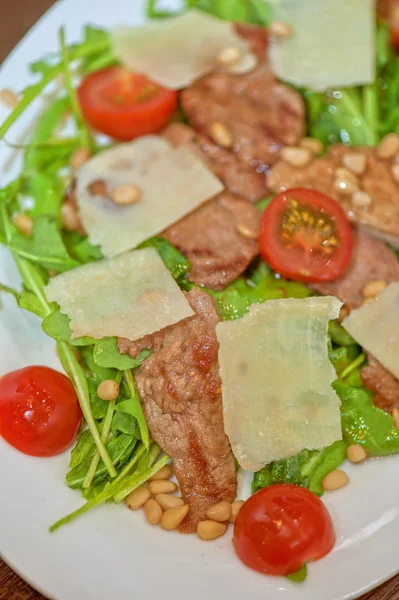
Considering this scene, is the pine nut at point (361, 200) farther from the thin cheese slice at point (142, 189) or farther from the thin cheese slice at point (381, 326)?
the thin cheese slice at point (142, 189)

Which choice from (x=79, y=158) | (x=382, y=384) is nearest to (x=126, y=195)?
(x=79, y=158)

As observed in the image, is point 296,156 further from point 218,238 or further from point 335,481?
point 335,481

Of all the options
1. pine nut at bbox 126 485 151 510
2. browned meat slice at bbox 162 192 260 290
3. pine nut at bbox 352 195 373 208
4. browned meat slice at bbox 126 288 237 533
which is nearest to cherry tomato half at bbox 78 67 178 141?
browned meat slice at bbox 162 192 260 290

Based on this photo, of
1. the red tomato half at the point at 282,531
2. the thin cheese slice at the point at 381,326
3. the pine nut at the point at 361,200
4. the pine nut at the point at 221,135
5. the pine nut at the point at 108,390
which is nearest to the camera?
the red tomato half at the point at 282,531

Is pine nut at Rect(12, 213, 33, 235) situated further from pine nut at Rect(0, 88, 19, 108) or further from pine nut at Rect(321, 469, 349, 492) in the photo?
pine nut at Rect(321, 469, 349, 492)

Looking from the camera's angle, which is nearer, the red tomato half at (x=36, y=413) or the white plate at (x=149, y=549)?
the white plate at (x=149, y=549)

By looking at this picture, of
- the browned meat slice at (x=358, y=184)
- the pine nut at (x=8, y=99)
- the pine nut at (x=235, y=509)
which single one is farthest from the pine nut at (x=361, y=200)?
the pine nut at (x=8, y=99)
